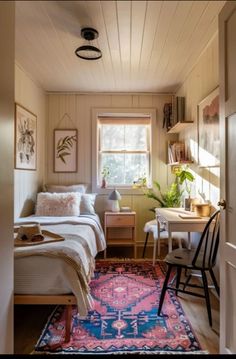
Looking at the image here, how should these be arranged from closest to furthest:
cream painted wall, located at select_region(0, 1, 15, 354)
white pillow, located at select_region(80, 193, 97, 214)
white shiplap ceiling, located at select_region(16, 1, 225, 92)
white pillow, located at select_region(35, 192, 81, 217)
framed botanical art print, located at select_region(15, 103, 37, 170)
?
cream painted wall, located at select_region(0, 1, 15, 354), white shiplap ceiling, located at select_region(16, 1, 225, 92), framed botanical art print, located at select_region(15, 103, 37, 170), white pillow, located at select_region(35, 192, 81, 217), white pillow, located at select_region(80, 193, 97, 214)

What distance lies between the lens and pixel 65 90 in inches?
159

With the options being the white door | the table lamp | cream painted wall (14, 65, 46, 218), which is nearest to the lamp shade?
the table lamp

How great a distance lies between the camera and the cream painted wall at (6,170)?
51.4 inches

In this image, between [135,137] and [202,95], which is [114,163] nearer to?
[135,137]

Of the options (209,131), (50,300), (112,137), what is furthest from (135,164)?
(50,300)

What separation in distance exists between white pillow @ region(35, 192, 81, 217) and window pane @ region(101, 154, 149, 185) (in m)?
0.90

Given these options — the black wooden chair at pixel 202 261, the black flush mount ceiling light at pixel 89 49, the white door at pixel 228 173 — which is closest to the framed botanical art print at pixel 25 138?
the black flush mount ceiling light at pixel 89 49

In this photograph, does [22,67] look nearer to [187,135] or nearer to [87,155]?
[87,155]

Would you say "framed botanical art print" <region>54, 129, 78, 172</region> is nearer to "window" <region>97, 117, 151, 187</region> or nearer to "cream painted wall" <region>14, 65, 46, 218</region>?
"cream painted wall" <region>14, 65, 46, 218</region>

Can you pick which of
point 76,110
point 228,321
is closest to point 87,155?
point 76,110

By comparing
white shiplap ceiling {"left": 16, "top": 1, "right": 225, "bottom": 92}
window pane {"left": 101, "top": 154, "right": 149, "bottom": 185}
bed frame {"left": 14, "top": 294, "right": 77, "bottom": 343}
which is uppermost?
white shiplap ceiling {"left": 16, "top": 1, "right": 225, "bottom": 92}

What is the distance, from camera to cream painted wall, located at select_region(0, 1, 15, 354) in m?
1.31

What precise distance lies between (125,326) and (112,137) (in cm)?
288

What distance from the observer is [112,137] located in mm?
4230
